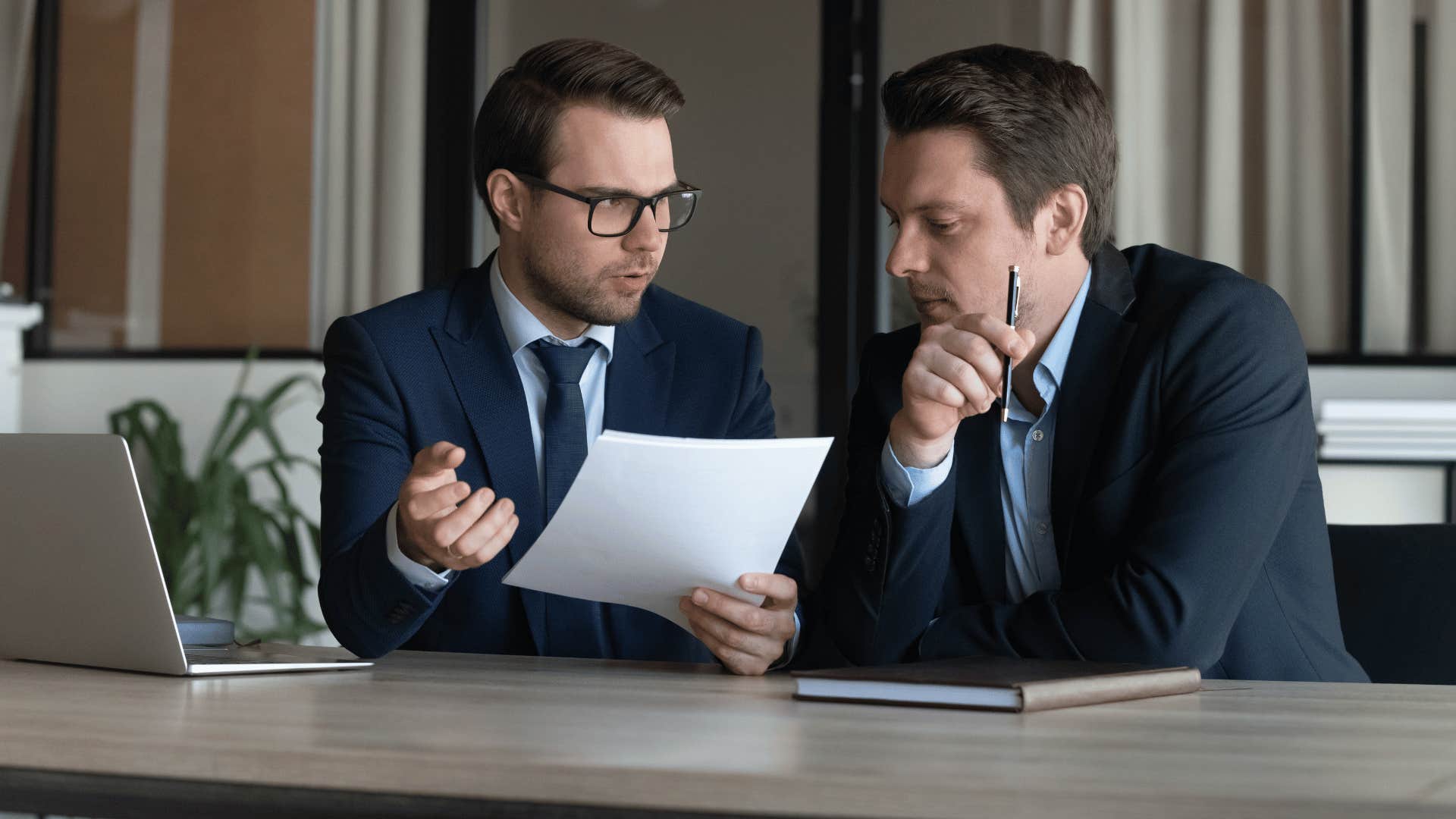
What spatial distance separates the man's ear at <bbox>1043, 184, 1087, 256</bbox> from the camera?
1793mm

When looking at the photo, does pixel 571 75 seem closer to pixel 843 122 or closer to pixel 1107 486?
pixel 1107 486

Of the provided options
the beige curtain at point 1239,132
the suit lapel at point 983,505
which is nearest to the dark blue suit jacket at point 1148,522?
the suit lapel at point 983,505

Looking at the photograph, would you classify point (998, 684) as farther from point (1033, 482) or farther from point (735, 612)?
point (1033, 482)

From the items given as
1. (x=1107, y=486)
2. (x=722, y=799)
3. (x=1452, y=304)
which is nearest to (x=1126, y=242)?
(x=1452, y=304)

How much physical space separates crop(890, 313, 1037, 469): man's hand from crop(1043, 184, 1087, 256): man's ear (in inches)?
15.3

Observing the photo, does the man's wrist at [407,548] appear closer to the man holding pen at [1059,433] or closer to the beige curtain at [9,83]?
the man holding pen at [1059,433]

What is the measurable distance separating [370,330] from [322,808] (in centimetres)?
105

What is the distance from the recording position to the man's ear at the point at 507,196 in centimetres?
209

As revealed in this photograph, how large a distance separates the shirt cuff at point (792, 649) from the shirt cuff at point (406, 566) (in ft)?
1.18

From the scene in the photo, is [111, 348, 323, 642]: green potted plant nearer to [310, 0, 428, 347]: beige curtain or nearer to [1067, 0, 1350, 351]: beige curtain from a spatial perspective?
[310, 0, 428, 347]: beige curtain

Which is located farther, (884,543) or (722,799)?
(884,543)

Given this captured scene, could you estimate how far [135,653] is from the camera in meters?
1.31

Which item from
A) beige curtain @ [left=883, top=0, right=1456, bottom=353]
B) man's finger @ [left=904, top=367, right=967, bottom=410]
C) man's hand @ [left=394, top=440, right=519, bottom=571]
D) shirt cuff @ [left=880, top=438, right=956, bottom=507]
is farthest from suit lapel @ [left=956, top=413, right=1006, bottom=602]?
beige curtain @ [left=883, top=0, right=1456, bottom=353]

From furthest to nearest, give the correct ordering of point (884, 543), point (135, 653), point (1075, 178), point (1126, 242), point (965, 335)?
point (1126, 242)
point (1075, 178)
point (884, 543)
point (965, 335)
point (135, 653)
